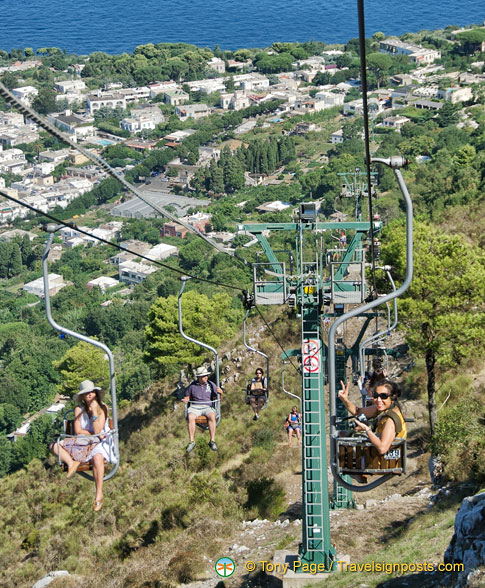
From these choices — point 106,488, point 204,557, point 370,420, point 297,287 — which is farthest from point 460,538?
point 106,488

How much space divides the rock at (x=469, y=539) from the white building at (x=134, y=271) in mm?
65137

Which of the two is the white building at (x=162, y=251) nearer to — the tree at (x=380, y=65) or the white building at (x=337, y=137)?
the white building at (x=337, y=137)

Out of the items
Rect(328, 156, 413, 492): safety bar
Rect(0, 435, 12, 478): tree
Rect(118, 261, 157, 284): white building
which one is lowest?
Rect(118, 261, 157, 284): white building

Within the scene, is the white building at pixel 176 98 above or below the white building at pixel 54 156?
above

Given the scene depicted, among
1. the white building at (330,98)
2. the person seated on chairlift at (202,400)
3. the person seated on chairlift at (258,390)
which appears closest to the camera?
the person seated on chairlift at (202,400)

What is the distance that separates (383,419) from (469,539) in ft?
8.11

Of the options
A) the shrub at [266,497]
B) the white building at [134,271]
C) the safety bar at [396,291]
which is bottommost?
the white building at [134,271]

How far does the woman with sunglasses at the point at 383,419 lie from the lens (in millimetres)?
6492

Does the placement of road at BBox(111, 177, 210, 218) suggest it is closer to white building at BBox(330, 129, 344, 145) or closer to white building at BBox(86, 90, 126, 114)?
white building at BBox(330, 129, 344, 145)

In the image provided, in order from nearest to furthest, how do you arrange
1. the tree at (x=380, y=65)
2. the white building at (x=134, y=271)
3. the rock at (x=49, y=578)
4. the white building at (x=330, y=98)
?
the rock at (x=49, y=578)
the white building at (x=134, y=271)
the white building at (x=330, y=98)
the tree at (x=380, y=65)

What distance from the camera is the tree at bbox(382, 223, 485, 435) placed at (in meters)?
13.7

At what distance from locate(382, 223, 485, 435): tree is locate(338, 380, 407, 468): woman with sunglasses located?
23.6 feet

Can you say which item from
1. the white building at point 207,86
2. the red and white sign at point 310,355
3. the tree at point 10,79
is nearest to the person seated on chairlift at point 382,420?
the red and white sign at point 310,355

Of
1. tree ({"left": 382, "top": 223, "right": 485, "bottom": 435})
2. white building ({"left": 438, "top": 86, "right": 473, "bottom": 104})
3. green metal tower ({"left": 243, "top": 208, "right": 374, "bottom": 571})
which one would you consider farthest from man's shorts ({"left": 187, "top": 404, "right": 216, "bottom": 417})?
white building ({"left": 438, "top": 86, "right": 473, "bottom": 104})
